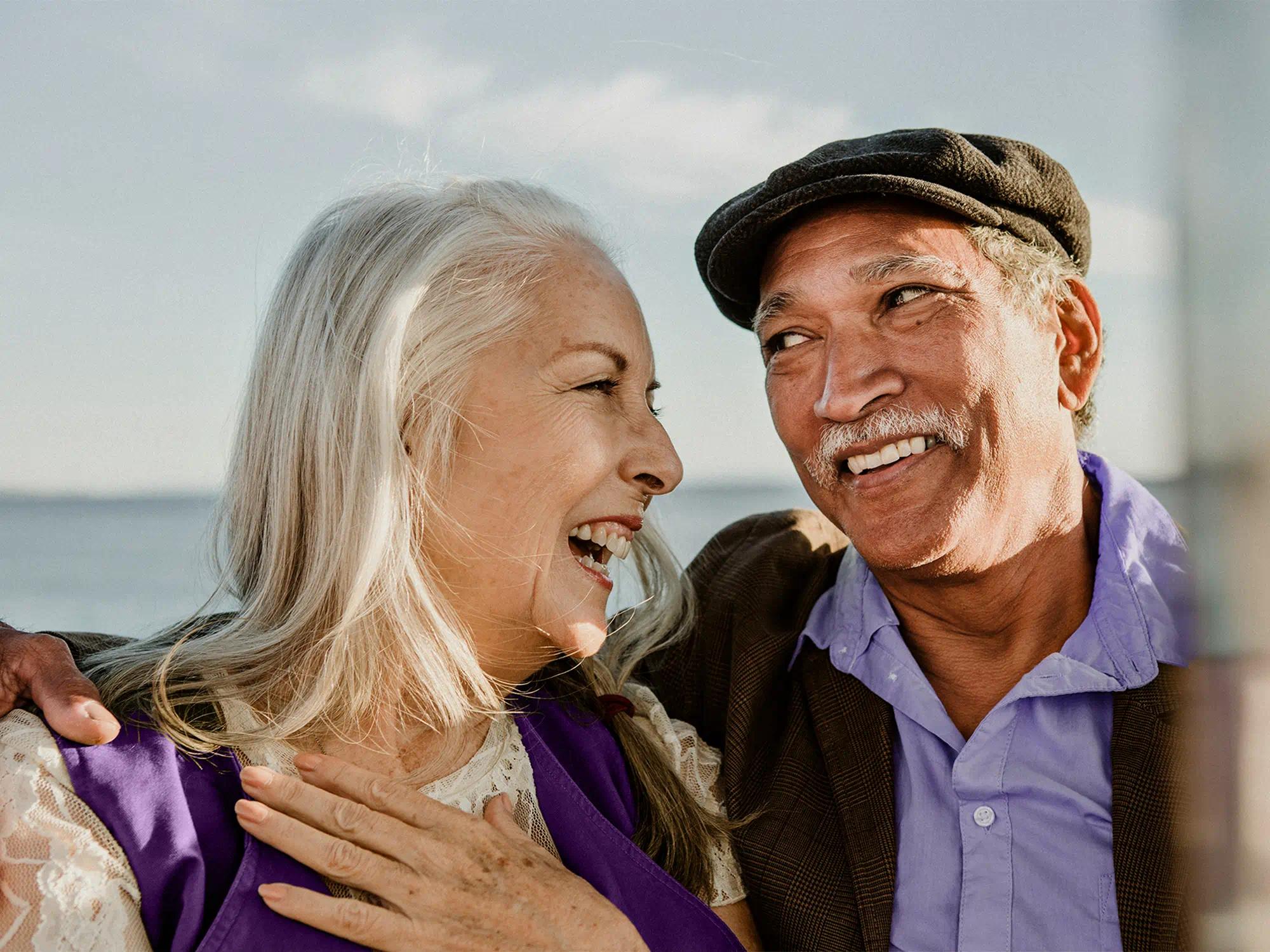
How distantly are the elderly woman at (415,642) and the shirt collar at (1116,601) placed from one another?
1.29 feet

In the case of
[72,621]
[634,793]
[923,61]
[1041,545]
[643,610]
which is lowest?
[72,621]

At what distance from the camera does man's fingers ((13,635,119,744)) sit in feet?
5.09

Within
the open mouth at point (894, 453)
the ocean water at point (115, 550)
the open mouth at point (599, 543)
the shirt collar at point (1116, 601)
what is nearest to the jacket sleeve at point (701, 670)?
the shirt collar at point (1116, 601)

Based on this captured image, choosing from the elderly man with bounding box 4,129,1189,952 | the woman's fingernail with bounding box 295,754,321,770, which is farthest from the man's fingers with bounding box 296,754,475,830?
the elderly man with bounding box 4,129,1189,952

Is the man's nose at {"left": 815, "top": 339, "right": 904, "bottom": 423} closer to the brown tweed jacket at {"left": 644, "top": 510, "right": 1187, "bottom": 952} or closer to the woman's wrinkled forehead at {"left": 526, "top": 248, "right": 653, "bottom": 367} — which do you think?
the woman's wrinkled forehead at {"left": 526, "top": 248, "right": 653, "bottom": 367}

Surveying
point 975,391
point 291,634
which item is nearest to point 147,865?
point 291,634

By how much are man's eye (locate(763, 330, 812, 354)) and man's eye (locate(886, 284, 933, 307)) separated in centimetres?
17

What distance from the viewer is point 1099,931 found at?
1.75 metres

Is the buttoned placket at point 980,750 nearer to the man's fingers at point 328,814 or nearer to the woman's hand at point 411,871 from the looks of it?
the woman's hand at point 411,871

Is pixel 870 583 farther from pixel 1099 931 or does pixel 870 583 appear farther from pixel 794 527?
pixel 1099 931

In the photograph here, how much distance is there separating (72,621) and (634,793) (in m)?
8.24

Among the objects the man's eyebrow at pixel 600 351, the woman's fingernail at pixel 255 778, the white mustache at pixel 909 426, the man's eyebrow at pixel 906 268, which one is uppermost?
the man's eyebrow at pixel 906 268

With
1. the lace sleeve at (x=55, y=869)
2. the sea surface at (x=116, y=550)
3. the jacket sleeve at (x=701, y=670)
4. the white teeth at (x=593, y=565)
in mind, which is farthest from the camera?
the sea surface at (x=116, y=550)

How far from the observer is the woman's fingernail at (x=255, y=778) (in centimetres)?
160
